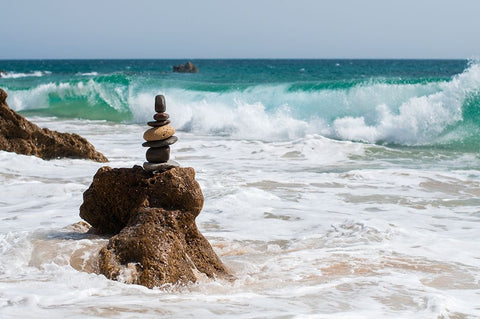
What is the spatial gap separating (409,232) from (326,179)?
338 centimetres

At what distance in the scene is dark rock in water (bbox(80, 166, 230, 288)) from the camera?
4391 mm

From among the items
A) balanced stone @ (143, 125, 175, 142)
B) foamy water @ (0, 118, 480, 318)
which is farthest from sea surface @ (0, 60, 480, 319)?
balanced stone @ (143, 125, 175, 142)

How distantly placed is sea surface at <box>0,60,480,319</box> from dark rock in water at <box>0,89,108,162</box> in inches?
10.8

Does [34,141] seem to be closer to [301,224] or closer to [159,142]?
[301,224]

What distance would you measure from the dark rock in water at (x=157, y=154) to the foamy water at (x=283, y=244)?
76 cm

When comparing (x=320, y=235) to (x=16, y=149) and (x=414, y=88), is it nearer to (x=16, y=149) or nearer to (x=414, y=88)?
(x=16, y=149)

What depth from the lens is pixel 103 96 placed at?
29172mm

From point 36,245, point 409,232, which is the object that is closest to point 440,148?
point 409,232

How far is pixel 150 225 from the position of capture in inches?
180

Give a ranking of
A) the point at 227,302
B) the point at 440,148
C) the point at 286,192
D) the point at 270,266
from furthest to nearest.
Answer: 1. the point at 440,148
2. the point at 286,192
3. the point at 270,266
4. the point at 227,302

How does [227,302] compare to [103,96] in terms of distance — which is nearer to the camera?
[227,302]

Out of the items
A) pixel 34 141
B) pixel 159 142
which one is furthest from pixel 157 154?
pixel 34 141

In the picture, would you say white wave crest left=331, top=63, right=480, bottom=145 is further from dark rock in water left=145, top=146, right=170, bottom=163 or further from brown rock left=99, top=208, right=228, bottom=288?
brown rock left=99, top=208, right=228, bottom=288

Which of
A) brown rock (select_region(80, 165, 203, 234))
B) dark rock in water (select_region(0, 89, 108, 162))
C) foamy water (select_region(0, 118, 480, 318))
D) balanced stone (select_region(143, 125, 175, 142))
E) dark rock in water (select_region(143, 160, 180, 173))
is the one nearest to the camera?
foamy water (select_region(0, 118, 480, 318))
